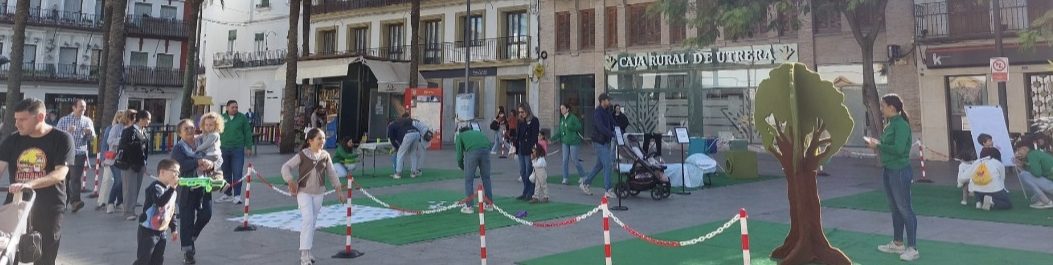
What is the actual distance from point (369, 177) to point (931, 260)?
520 inches

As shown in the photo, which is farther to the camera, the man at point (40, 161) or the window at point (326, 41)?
the window at point (326, 41)

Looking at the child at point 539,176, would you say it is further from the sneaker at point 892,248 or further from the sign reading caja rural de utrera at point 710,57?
the sign reading caja rural de utrera at point 710,57

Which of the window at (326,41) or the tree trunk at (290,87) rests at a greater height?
the window at (326,41)

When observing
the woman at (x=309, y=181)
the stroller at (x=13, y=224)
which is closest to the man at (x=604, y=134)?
the woman at (x=309, y=181)

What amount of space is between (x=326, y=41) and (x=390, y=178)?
88.6 ft

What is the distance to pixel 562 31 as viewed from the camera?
107 ft

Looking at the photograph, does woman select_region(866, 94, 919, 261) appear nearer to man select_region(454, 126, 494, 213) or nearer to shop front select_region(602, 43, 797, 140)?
man select_region(454, 126, 494, 213)

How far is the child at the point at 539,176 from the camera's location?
11.8 m

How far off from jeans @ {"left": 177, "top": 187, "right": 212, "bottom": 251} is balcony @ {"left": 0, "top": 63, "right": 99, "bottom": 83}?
4656cm

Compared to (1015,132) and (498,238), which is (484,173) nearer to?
(498,238)

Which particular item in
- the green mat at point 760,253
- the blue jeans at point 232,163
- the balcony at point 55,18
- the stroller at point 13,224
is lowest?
the green mat at point 760,253

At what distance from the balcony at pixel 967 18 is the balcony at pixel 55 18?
49.5 meters

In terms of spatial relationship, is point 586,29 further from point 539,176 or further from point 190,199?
point 190,199

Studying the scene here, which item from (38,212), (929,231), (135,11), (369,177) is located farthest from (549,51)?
(135,11)
